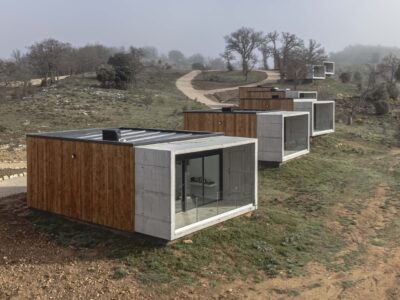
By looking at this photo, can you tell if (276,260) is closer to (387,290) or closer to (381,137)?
(387,290)

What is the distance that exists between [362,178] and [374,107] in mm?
29348

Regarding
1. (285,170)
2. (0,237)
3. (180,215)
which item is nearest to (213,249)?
(180,215)

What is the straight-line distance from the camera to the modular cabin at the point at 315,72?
68625 millimetres

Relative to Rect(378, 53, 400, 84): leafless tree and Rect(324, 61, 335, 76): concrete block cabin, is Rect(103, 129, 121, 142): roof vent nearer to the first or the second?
Rect(378, 53, 400, 84): leafless tree

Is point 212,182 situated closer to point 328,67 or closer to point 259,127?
point 259,127

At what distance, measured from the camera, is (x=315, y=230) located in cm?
1647

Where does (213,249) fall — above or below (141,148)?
below

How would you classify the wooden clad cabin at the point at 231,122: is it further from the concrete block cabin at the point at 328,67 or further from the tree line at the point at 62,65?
the concrete block cabin at the point at 328,67

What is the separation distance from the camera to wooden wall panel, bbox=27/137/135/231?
14.4 metres

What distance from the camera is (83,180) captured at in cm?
1546

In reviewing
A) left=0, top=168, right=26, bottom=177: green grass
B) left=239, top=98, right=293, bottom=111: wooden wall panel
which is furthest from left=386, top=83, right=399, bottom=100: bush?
left=0, top=168, right=26, bottom=177: green grass

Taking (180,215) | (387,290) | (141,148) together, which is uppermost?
(141,148)

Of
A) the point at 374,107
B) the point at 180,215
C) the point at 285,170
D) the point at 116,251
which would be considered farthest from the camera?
the point at 374,107

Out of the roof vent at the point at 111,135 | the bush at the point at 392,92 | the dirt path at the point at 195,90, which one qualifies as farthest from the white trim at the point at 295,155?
the bush at the point at 392,92
